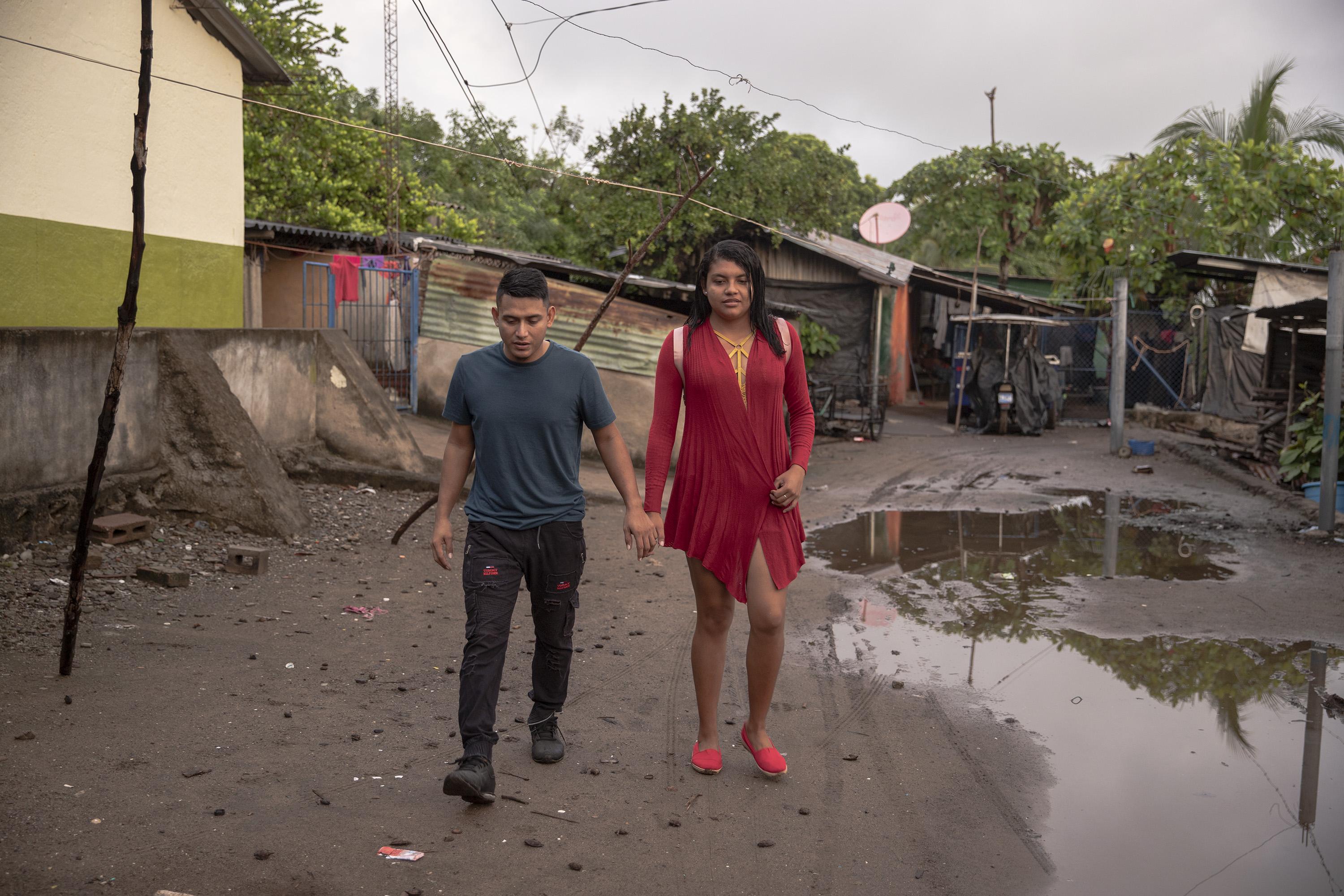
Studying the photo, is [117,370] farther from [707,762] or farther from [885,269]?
[885,269]

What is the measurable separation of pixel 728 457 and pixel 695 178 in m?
13.1

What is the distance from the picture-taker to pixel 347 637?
570cm

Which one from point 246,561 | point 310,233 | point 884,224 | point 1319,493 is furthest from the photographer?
point 310,233

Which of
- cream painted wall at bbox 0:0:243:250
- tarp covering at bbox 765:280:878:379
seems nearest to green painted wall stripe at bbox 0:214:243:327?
cream painted wall at bbox 0:0:243:250

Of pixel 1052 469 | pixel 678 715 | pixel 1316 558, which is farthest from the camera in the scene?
pixel 1052 469

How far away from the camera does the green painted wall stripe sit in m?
9.27

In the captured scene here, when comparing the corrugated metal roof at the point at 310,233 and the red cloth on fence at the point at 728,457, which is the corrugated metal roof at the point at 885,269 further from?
the red cloth on fence at the point at 728,457

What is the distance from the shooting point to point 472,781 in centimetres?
351

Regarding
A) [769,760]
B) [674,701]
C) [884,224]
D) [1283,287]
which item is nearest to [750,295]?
[769,760]

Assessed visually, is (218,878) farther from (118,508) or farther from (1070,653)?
(118,508)

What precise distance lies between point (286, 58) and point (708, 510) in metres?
22.1

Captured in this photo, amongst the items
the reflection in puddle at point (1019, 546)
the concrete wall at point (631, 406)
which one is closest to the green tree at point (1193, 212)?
the reflection in puddle at point (1019, 546)

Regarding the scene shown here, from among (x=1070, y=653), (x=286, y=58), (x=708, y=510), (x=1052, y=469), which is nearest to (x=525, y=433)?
(x=708, y=510)

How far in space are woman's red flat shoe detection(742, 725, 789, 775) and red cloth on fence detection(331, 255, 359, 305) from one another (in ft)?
44.8
